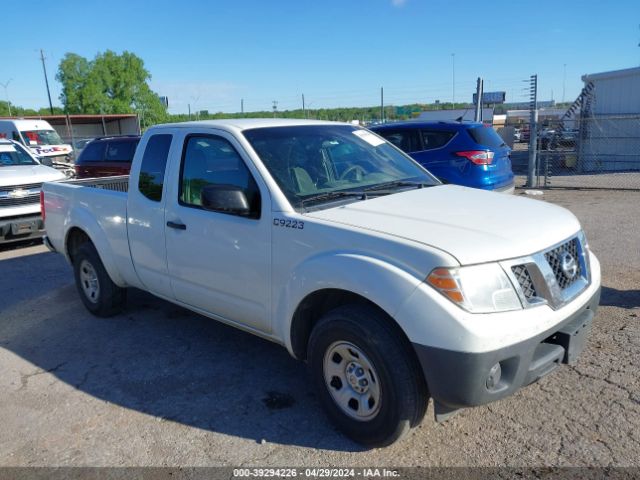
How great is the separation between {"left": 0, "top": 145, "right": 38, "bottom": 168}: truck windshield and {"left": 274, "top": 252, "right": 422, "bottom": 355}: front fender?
9.20 m

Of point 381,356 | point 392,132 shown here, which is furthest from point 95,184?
point 392,132

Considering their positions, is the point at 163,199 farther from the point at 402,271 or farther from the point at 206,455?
the point at 402,271

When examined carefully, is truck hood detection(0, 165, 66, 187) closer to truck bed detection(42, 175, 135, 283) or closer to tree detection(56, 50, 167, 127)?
truck bed detection(42, 175, 135, 283)

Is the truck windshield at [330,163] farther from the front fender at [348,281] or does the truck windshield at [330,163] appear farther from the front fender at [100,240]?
the front fender at [100,240]

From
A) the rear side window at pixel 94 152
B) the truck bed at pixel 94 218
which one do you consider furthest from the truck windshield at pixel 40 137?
the truck bed at pixel 94 218

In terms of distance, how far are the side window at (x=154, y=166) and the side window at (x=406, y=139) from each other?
5.76 meters

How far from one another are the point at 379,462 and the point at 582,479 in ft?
3.45

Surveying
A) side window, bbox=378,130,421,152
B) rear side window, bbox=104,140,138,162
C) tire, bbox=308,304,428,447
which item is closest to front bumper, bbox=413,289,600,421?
tire, bbox=308,304,428,447

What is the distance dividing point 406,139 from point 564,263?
6835 mm

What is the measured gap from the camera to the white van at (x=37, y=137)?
2403 centimetres

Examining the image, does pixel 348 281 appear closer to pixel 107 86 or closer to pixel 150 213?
pixel 150 213

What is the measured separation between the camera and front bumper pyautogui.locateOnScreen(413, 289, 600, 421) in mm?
2623

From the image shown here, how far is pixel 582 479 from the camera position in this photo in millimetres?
2787

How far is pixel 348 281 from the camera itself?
2943 mm
